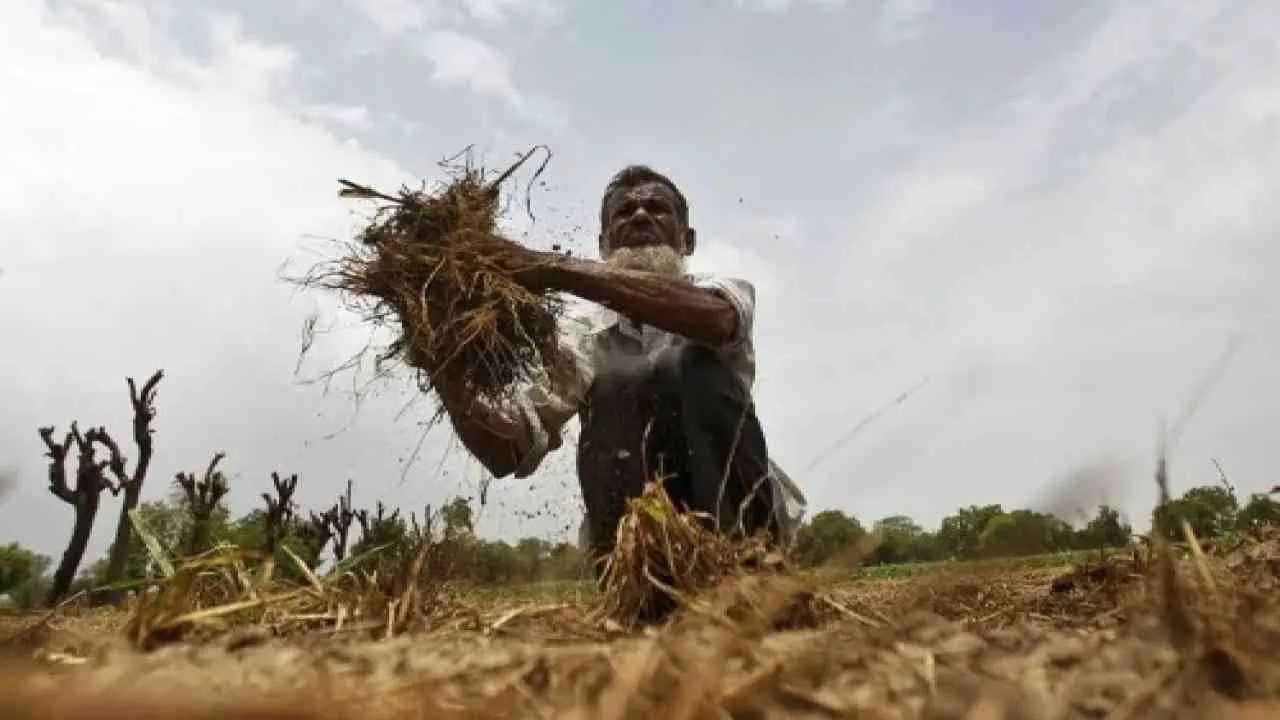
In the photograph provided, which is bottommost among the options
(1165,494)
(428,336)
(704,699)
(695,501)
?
(704,699)

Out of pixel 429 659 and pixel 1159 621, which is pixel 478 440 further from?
pixel 1159 621

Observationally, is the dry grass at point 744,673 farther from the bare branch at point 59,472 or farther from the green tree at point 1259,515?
the bare branch at point 59,472

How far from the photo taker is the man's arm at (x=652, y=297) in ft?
10.7

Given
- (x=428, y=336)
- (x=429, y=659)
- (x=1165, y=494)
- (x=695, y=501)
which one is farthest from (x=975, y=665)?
(x=695, y=501)

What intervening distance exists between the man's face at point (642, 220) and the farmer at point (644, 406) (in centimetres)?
50

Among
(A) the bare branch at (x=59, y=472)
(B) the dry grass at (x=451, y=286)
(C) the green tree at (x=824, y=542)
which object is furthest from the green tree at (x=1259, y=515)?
(A) the bare branch at (x=59, y=472)

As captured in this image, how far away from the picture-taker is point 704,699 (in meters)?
0.69

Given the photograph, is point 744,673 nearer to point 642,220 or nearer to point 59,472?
point 642,220

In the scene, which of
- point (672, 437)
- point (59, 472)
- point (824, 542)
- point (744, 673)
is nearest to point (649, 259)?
point (672, 437)

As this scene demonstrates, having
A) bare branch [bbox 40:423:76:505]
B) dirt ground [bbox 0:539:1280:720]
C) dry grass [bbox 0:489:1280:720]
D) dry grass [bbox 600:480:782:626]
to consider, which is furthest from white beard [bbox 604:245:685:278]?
bare branch [bbox 40:423:76:505]

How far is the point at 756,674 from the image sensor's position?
29.8 inches

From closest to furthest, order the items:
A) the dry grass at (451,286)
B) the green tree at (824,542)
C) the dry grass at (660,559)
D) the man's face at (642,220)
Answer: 1. the green tree at (824,542)
2. the dry grass at (660,559)
3. the dry grass at (451,286)
4. the man's face at (642,220)

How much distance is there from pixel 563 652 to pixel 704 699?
0.32 metres

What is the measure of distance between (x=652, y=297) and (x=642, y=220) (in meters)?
1.27
